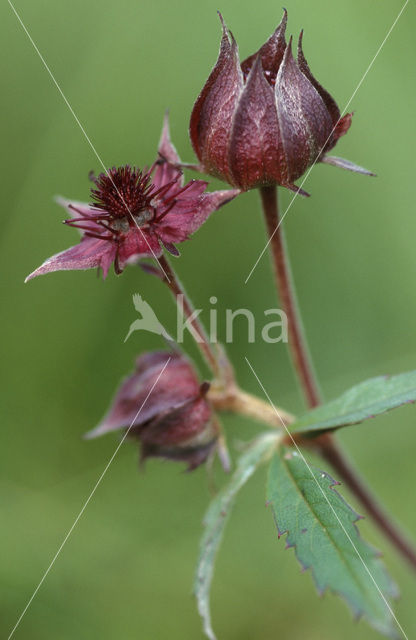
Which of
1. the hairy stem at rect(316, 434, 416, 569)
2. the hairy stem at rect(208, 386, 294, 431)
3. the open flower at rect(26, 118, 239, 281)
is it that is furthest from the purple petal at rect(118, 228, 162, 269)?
the hairy stem at rect(316, 434, 416, 569)

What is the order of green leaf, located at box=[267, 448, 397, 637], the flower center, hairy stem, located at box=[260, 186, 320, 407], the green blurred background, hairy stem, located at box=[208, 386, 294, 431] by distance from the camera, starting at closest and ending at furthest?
green leaf, located at box=[267, 448, 397, 637] < the flower center < hairy stem, located at box=[260, 186, 320, 407] < hairy stem, located at box=[208, 386, 294, 431] < the green blurred background

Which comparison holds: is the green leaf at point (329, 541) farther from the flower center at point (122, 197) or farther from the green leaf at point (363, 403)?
the flower center at point (122, 197)

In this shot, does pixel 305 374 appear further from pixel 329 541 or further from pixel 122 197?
pixel 122 197

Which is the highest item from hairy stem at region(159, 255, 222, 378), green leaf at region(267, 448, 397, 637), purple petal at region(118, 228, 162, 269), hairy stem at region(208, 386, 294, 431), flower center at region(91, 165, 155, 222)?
flower center at region(91, 165, 155, 222)

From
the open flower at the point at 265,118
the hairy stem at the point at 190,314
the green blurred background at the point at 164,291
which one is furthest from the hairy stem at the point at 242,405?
the green blurred background at the point at 164,291

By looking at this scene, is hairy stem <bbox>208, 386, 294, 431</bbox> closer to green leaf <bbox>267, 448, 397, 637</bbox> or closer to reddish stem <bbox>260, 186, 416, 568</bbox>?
reddish stem <bbox>260, 186, 416, 568</bbox>

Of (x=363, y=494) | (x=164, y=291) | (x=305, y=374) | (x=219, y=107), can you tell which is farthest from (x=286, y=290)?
(x=164, y=291)
